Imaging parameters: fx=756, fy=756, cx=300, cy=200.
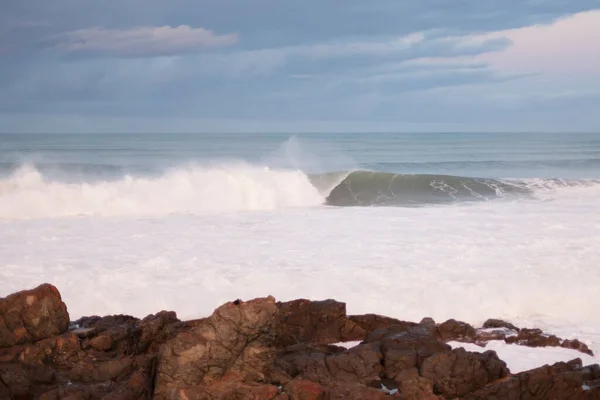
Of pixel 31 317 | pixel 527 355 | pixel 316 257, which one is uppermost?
pixel 31 317

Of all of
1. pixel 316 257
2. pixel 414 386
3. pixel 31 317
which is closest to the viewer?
pixel 414 386

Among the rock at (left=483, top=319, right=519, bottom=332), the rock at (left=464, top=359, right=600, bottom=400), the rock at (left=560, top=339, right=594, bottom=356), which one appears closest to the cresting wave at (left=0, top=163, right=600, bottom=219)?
the rock at (left=483, top=319, right=519, bottom=332)

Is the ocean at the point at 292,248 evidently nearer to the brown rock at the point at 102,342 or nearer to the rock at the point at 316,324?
the rock at the point at 316,324

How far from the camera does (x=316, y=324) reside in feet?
26.5

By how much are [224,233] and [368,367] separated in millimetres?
9325

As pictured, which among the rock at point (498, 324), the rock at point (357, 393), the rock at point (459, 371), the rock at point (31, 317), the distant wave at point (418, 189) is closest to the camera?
the rock at point (357, 393)

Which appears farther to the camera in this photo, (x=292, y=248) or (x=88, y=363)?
(x=292, y=248)

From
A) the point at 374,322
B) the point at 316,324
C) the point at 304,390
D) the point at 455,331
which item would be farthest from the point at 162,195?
the point at 304,390

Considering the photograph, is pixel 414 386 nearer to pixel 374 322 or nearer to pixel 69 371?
pixel 374 322

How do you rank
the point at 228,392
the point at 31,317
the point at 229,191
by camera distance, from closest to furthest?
the point at 228,392, the point at 31,317, the point at 229,191

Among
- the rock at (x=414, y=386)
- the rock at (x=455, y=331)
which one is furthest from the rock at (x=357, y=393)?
the rock at (x=455, y=331)

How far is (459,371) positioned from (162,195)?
53.7 ft

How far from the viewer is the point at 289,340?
7.73 m

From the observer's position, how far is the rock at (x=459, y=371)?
6.34 m
